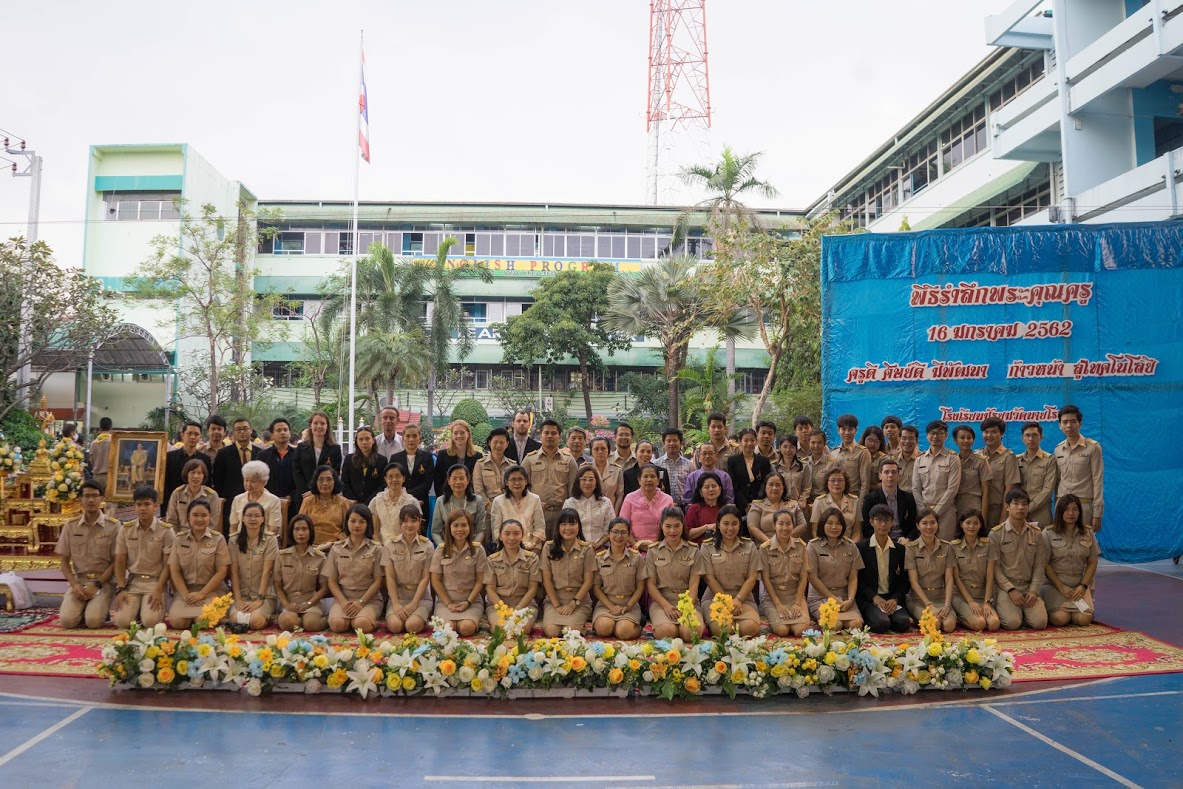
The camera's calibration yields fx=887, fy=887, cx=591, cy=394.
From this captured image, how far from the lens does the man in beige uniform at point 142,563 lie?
21.7 feet

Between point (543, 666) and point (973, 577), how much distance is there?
3.72 metres

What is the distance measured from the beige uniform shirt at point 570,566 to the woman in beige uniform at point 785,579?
1.29m

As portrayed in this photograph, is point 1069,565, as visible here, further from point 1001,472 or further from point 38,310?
point 38,310

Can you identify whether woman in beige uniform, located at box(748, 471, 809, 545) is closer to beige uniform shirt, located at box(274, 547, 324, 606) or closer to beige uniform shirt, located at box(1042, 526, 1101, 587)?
beige uniform shirt, located at box(1042, 526, 1101, 587)

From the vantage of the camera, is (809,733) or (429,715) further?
(429,715)

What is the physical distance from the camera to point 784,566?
262 inches

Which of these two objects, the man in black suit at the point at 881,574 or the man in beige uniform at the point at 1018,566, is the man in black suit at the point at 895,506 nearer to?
the man in black suit at the point at 881,574

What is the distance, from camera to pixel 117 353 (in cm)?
2559

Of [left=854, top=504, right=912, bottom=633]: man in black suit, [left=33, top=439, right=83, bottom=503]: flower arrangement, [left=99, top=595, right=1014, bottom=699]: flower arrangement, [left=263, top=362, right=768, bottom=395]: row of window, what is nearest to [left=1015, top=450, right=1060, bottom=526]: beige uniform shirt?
[left=854, top=504, right=912, bottom=633]: man in black suit

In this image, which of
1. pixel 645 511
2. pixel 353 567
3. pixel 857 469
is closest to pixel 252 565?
pixel 353 567

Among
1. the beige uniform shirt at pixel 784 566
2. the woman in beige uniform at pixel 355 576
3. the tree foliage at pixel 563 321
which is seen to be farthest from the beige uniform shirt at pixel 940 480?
the tree foliage at pixel 563 321

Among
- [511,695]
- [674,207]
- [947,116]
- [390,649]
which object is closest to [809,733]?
[511,695]

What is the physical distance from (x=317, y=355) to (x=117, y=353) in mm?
5754

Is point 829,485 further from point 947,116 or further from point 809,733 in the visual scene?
point 947,116
